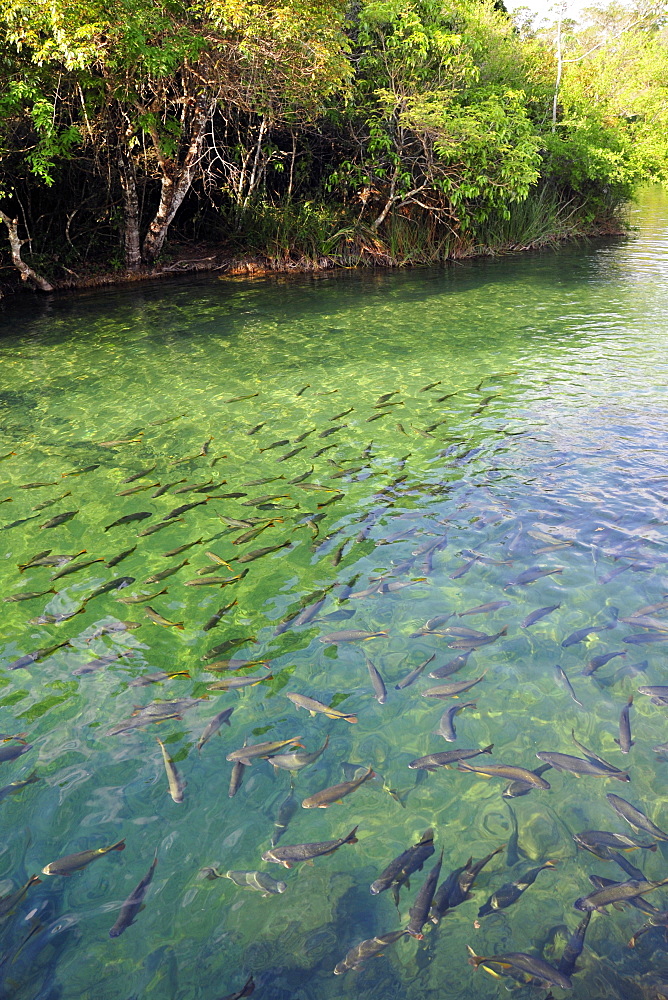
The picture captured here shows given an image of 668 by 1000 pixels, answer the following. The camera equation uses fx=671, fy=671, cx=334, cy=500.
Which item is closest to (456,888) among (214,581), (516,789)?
(516,789)

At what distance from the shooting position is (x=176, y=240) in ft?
64.0

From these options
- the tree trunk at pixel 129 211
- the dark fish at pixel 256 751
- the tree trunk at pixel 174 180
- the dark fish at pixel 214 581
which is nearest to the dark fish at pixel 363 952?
the dark fish at pixel 256 751

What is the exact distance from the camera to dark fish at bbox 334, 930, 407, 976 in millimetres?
2461

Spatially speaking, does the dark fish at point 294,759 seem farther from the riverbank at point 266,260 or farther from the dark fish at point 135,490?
the riverbank at point 266,260

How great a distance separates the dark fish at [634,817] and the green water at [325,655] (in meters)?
0.09

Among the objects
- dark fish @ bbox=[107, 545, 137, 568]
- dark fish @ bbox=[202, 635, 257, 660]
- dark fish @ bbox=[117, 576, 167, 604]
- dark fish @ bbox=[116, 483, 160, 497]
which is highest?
dark fish @ bbox=[116, 483, 160, 497]

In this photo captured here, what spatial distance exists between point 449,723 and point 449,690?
0.74 feet

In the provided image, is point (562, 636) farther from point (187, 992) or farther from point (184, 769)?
point (187, 992)

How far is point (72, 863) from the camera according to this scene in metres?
2.80

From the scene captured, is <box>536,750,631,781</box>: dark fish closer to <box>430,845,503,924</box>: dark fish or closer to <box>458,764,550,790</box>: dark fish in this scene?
<box>458,764,550,790</box>: dark fish

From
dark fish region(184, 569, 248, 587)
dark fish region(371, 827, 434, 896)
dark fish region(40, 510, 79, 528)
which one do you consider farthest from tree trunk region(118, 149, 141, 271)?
dark fish region(371, 827, 434, 896)

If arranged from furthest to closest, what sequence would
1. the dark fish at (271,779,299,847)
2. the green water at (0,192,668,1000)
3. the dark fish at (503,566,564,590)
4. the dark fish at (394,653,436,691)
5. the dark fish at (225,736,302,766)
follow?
the dark fish at (503,566,564,590) < the dark fish at (394,653,436,691) < the dark fish at (225,736,302,766) < the dark fish at (271,779,299,847) < the green water at (0,192,668,1000)

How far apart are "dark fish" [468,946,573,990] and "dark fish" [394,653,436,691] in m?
1.46

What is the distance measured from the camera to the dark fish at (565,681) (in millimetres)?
3643
